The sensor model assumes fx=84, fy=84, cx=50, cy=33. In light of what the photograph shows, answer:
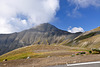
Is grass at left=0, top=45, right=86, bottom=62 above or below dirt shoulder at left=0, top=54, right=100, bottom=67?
below

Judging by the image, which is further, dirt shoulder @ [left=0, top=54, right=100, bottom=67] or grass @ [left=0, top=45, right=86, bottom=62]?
grass @ [left=0, top=45, right=86, bottom=62]

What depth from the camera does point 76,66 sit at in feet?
25.9

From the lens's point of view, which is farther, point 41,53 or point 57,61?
point 41,53

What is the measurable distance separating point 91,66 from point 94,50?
1991 centimetres

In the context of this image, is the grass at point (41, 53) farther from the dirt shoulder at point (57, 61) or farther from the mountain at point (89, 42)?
the dirt shoulder at point (57, 61)

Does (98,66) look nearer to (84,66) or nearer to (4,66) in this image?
(84,66)

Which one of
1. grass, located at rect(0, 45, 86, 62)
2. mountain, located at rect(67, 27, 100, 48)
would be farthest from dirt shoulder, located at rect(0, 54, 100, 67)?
mountain, located at rect(67, 27, 100, 48)

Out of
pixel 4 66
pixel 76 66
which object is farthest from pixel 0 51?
pixel 76 66

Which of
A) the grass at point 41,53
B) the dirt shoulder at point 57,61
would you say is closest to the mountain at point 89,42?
the grass at point 41,53

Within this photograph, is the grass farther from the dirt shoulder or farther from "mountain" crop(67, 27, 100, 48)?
the dirt shoulder

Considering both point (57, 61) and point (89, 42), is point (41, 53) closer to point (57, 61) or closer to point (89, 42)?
point (57, 61)

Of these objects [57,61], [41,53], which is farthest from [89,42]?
[57,61]

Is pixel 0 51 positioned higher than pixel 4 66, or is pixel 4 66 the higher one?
pixel 4 66

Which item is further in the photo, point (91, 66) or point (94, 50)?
point (94, 50)
